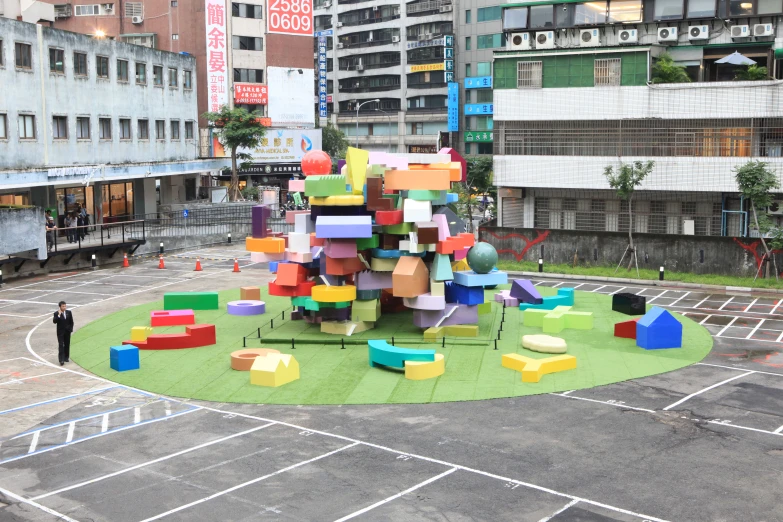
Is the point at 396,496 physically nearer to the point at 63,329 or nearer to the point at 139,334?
the point at 63,329

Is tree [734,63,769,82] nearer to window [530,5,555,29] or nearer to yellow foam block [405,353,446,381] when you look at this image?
window [530,5,555,29]

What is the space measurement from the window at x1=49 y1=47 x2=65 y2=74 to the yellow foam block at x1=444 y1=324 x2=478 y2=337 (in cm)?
3507

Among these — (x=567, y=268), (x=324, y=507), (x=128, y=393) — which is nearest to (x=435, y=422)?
(x=324, y=507)

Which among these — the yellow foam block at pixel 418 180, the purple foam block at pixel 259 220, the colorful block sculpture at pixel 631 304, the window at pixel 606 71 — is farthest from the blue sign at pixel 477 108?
the yellow foam block at pixel 418 180

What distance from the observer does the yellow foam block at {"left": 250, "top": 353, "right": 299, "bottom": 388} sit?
2492cm

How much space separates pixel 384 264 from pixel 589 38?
88.3ft

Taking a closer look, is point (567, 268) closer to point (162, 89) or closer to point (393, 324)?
point (393, 324)

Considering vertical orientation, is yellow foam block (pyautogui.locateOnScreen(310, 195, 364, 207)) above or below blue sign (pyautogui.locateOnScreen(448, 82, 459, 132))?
below

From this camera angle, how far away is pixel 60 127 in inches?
2174

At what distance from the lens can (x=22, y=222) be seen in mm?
42469

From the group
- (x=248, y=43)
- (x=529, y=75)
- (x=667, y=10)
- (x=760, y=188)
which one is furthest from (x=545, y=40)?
(x=248, y=43)

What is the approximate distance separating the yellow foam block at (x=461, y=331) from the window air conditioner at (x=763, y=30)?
2877 cm

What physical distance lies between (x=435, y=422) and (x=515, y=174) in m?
32.2

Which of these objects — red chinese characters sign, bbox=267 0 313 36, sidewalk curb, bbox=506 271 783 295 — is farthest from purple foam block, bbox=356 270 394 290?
red chinese characters sign, bbox=267 0 313 36
